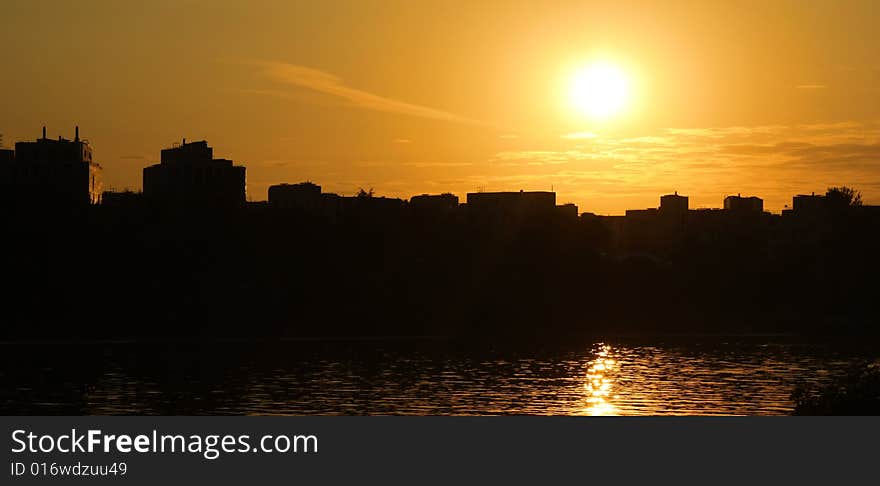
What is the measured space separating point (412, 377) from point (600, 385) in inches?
492

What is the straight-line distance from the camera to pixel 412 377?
8969 cm

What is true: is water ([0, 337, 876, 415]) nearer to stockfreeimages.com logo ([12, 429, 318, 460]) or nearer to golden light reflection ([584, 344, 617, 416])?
golden light reflection ([584, 344, 617, 416])

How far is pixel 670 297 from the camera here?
146 meters

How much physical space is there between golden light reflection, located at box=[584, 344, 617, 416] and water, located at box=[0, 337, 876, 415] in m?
0.10

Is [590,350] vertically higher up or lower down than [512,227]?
lower down

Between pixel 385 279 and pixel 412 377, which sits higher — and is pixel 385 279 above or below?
above

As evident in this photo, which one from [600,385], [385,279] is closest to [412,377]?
[600,385]

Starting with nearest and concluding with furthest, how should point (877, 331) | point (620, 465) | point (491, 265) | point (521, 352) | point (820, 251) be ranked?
point (620, 465) → point (521, 352) → point (877, 331) → point (491, 265) → point (820, 251)

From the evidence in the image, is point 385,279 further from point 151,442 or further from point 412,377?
point 151,442

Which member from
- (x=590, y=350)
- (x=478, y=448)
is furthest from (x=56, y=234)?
(x=478, y=448)

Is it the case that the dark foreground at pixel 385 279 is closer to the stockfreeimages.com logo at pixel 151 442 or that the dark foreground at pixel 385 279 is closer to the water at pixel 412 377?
the water at pixel 412 377

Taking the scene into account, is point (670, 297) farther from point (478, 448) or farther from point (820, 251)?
point (478, 448)

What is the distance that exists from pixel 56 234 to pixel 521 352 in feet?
162

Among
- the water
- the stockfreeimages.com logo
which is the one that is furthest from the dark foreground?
the stockfreeimages.com logo
